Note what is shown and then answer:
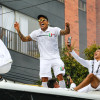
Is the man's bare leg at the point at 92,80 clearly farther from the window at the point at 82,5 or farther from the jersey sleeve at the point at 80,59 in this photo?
the window at the point at 82,5

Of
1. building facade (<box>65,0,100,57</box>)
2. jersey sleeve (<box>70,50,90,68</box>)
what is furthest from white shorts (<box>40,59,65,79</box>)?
building facade (<box>65,0,100,57</box>)

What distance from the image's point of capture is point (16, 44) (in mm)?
22125

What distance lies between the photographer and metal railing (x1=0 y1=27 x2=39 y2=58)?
2111cm

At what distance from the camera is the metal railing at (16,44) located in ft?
69.3

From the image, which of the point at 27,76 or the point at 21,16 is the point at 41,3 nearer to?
the point at 21,16

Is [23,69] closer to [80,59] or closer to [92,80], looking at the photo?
[80,59]

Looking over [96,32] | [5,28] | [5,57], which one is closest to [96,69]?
[5,57]

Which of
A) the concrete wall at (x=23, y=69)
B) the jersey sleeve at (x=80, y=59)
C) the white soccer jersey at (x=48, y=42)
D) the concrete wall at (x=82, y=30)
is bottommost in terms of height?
the concrete wall at (x=23, y=69)

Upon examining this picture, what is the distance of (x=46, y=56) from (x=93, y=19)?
79.9 ft

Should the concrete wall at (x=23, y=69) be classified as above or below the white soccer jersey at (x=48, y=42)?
below

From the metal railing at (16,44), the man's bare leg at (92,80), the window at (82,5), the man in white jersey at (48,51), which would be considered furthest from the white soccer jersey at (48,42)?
the window at (82,5)

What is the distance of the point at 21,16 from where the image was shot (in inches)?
901

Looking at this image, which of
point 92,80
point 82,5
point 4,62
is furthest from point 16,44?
point 4,62

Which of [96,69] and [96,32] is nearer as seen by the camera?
[96,69]
